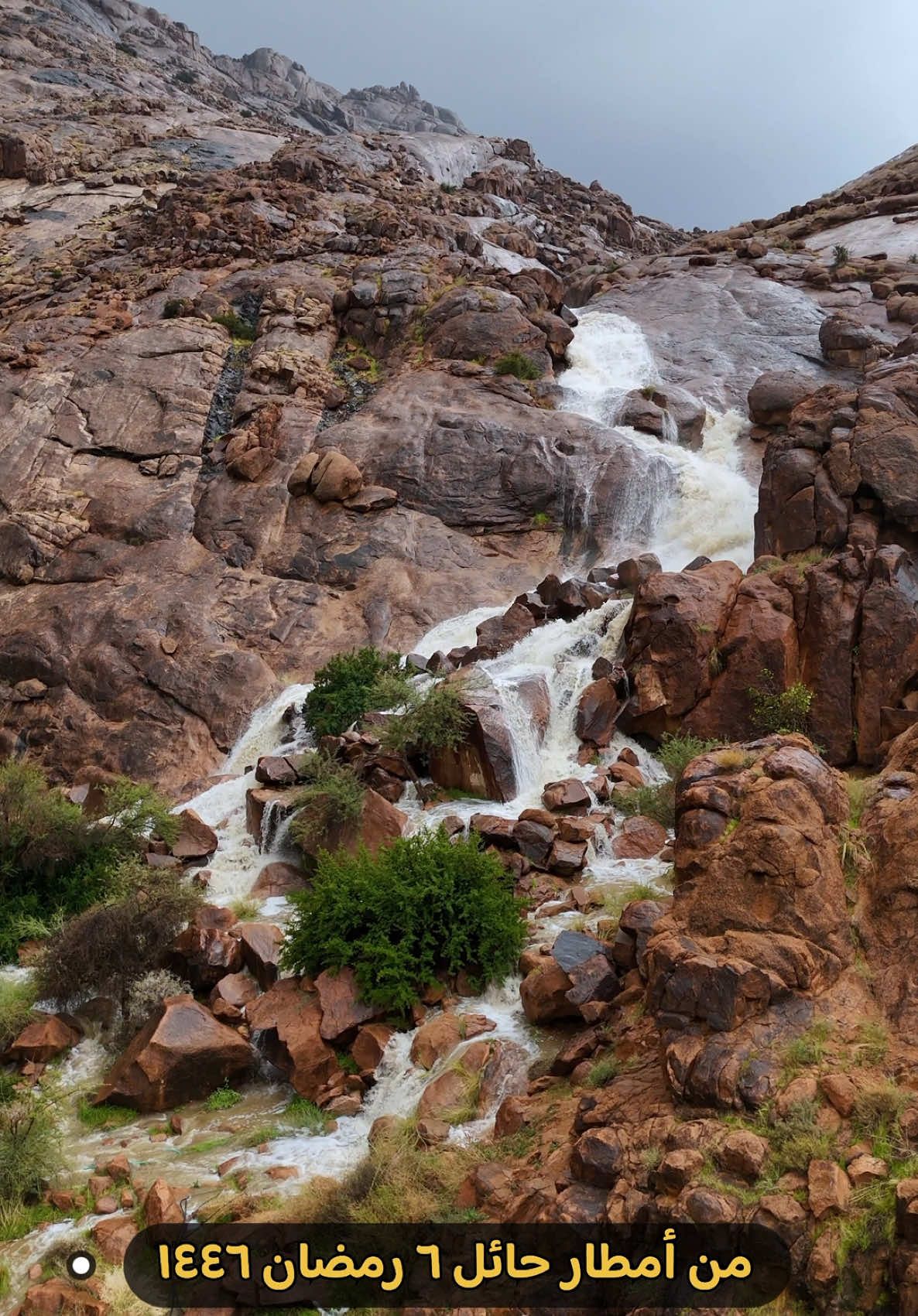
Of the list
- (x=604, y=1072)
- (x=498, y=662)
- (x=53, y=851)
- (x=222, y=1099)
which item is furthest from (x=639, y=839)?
(x=53, y=851)

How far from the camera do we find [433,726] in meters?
14.5

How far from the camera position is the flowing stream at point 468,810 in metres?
7.90

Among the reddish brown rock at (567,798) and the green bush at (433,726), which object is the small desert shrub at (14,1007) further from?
the reddish brown rock at (567,798)

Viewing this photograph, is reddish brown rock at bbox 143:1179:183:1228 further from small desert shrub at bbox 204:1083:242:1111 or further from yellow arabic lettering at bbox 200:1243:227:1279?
small desert shrub at bbox 204:1083:242:1111

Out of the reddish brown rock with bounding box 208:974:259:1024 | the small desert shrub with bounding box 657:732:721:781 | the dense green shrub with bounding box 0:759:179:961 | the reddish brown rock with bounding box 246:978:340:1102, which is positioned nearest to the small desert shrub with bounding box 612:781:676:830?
the small desert shrub with bounding box 657:732:721:781

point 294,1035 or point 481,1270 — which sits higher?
point 481,1270

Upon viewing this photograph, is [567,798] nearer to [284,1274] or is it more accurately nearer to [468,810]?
[468,810]

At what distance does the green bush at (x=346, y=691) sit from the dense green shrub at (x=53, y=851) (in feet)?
11.8

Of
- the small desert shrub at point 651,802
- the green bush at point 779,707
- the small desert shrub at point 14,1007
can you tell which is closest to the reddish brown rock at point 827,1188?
the small desert shrub at point 651,802

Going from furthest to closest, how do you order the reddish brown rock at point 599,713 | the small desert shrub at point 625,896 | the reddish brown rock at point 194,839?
the reddish brown rock at point 599,713, the reddish brown rock at point 194,839, the small desert shrub at point 625,896

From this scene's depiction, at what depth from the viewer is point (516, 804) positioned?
13977mm

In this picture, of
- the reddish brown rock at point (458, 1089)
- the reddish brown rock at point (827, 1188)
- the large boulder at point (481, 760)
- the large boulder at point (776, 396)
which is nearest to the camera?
the reddish brown rock at point (827, 1188)

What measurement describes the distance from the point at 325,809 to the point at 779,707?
7310mm

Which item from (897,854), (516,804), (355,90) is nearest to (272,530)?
(516,804)
